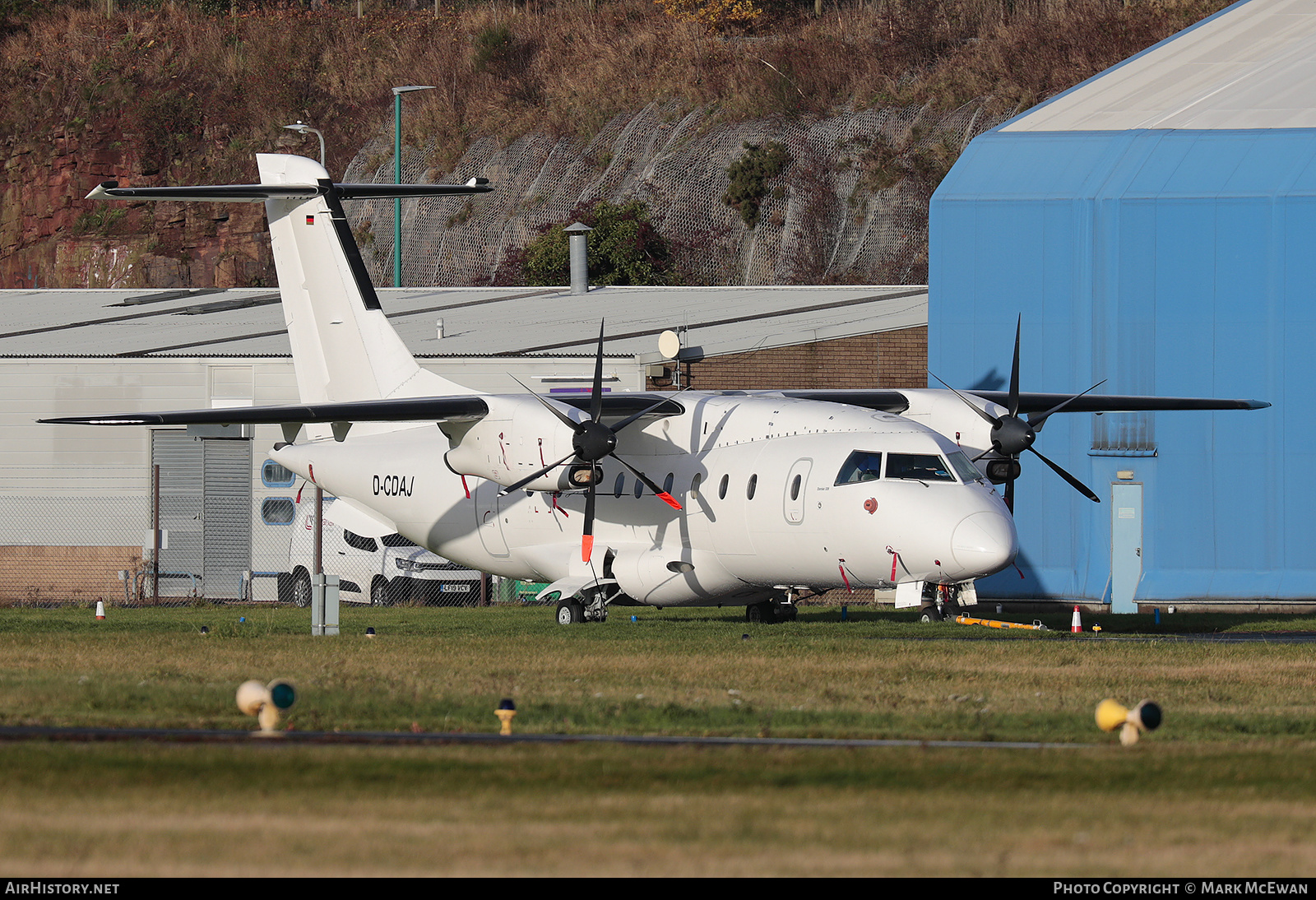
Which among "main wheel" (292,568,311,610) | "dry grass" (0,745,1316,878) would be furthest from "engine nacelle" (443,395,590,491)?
"dry grass" (0,745,1316,878)

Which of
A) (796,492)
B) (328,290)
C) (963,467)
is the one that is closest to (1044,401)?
(963,467)

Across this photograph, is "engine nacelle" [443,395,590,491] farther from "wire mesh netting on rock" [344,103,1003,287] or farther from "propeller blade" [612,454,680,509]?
"wire mesh netting on rock" [344,103,1003,287]

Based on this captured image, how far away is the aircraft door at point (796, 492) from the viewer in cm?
2508

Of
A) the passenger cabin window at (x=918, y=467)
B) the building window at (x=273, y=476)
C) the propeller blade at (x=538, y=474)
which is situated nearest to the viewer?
the passenger cabin window at (x=918, y=467)

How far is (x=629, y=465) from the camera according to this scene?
27.2m

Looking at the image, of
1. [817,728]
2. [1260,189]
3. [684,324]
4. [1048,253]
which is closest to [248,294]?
[684,324]

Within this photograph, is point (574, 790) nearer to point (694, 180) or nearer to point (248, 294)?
point (248, 294)

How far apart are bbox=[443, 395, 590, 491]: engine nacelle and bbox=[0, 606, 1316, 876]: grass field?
5020 mm

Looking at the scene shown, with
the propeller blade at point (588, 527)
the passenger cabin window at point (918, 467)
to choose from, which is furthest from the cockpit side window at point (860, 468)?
the propeller blade at point (588, 527)

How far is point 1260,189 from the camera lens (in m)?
33.8

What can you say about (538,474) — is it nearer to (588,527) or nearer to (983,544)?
(588,527)

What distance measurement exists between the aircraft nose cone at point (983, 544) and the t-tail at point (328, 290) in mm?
10595

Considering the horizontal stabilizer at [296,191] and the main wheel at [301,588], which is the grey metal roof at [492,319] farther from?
the horizontal stabilizer at [296,191]

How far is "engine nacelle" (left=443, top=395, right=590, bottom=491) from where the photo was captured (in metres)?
25.9
